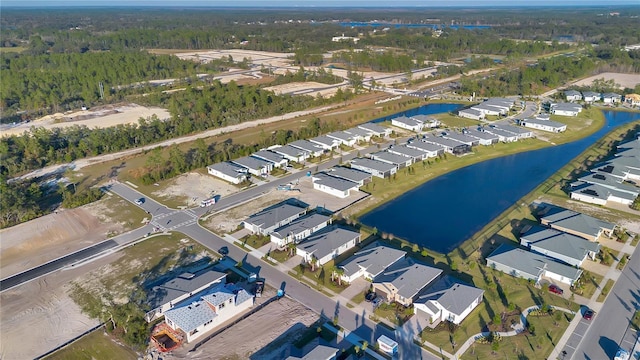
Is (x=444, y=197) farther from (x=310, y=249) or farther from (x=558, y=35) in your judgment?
(x=558, y=35)

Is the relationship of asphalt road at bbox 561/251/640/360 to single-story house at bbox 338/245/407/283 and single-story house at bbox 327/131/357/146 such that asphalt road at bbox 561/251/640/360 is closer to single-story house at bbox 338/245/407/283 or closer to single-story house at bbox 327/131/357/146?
single-story house at bbox 338/245/407/283

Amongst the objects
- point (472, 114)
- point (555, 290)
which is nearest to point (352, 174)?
point (555, 290)

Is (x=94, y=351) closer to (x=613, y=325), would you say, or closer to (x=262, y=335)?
(x=262, y=335)

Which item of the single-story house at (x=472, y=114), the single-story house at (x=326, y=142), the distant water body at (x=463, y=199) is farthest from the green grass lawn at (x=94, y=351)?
the single-story house at (x=472, y=114)

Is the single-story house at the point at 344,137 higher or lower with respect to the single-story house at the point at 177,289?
higher

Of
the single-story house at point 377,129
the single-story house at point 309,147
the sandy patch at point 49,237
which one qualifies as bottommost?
the sandy patch at point 49,237

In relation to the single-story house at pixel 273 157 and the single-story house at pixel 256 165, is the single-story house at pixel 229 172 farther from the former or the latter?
the single-story house at pixel 273 157

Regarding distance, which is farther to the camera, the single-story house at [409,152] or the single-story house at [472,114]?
the single-story house at [472,114]
